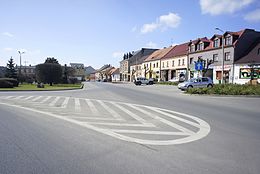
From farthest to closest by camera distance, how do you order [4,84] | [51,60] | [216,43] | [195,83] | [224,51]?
[51,60] < [216,43] < [224,51] < [4,84] < [195,83]

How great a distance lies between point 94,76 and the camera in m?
162

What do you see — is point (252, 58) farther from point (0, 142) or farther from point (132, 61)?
point (132, 61)

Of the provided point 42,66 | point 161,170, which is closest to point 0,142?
point 161,170

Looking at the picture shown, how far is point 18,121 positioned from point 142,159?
18.7 ft

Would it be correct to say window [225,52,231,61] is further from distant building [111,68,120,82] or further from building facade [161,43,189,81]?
distant building [111,68,120,82]

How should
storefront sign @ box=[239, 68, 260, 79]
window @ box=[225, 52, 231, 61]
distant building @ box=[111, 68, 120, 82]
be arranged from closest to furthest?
storefront sign @ box=[239, 68, 260, 79]
window @ box=[225, 52, 231, 61]
distant building @ box=[111, 68, 120, 82]

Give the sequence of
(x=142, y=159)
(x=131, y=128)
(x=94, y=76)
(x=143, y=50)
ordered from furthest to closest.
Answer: (x=94, y=76) → (x=143, y=50) → (x=131, y=128) → (x=142, y=159)

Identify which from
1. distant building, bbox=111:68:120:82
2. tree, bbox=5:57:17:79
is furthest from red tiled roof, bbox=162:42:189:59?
distant building, bbox=111:68:120:82

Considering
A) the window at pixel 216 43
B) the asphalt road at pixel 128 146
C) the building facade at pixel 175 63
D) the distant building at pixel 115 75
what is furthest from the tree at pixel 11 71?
the distant building at pixel 115 75

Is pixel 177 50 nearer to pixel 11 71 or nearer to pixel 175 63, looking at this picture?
pixel 175 63

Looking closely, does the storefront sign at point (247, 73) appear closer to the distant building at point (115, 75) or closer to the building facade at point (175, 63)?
the building facade at point (175, 63)

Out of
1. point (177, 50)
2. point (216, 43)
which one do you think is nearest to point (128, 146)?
point (216, 43)

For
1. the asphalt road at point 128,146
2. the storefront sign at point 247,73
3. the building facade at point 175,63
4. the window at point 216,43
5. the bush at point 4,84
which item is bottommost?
the asphalt road at point 128,146

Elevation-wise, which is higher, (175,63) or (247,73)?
(175,63)
